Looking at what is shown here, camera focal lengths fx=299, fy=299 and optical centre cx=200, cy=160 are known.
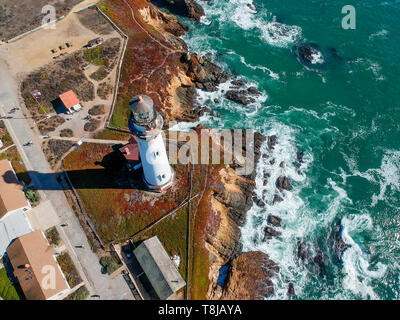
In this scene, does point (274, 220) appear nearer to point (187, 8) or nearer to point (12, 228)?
point (12, 228)

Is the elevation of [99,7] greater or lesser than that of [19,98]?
greater

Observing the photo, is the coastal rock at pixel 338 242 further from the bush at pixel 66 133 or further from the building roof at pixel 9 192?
the building roof at pixel 9 192

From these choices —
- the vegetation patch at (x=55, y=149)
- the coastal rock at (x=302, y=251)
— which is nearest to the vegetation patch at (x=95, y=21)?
the vegetation patch at (x=55, y=149)

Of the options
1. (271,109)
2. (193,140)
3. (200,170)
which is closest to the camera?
(200,170)

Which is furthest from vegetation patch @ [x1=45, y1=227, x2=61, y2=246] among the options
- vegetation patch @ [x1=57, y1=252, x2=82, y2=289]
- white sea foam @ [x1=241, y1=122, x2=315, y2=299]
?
white sea foam @ [x1=241, y1=122, x2=315, y2=299]
